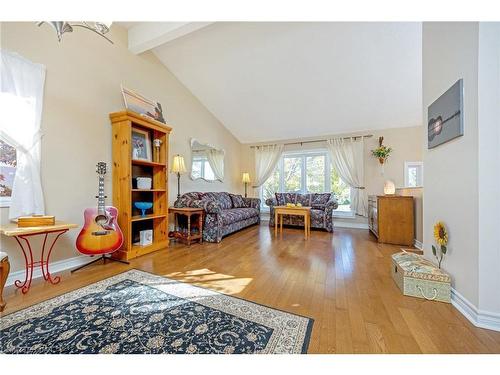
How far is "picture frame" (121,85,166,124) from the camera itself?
2.71 m

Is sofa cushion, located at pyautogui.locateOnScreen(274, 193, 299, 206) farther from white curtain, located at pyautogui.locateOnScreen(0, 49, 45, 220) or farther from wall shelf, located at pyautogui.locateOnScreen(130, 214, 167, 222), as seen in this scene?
white curtain, located at pyautogui.locateOnScreen(0, 49, 45, 220)

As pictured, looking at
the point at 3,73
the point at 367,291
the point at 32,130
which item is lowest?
the point at 367,291

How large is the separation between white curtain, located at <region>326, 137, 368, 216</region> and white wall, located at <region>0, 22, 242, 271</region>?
4307 mm

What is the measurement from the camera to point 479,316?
128cm

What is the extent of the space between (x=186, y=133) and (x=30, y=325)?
3493mm

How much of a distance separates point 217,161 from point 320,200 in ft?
8.95

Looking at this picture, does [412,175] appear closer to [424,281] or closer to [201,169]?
[424,281]

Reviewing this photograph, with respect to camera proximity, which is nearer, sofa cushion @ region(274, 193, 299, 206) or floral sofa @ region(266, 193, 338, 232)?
floral sofa @ region(266, 193, 338, 232)

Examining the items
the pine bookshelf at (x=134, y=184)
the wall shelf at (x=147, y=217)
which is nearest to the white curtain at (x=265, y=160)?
the pine bookshelf at (x=134, y=184)

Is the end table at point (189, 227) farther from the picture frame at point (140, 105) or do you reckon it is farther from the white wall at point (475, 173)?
the white wall at point (475, 173)

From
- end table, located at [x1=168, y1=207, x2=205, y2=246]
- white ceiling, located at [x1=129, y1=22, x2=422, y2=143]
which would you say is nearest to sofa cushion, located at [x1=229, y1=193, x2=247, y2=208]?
end table, located at [x1=168, y1=207, x2=205, y2=246]

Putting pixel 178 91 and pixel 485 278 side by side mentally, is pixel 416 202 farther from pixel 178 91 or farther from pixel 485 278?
pixel 178 91

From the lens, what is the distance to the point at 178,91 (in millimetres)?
3969
